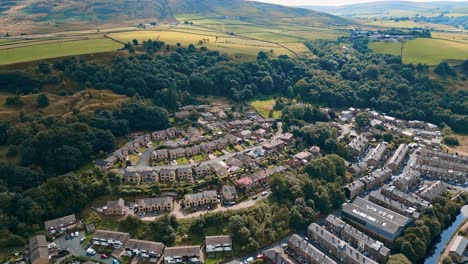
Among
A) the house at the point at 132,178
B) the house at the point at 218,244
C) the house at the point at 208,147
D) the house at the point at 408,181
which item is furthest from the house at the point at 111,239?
the house at the point at 408,181

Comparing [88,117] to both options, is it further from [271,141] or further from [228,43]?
[228,43]

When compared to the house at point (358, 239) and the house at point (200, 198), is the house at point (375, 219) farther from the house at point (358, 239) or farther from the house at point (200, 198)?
the house at point (200, 198)

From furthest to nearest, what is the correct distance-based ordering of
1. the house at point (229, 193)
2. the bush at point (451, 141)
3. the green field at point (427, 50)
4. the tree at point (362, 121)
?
the green field at point (427, 50) < the tree at point (362, 121) < the bush at point (451, 141) < the house at point (229, 193)

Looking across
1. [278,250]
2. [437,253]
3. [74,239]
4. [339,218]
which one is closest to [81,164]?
[74,239]

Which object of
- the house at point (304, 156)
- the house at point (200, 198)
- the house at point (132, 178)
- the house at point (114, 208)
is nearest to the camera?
the house at point (114, 208)

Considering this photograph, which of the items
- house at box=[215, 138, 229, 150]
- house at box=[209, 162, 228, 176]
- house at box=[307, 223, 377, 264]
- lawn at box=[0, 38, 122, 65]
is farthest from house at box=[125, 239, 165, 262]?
lawn at box=[0, 38, 122, 65]

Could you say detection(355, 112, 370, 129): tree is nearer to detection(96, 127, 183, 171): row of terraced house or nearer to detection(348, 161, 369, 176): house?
detection(348, 161, 369, 176): house

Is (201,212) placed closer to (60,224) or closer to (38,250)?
(60,224)
